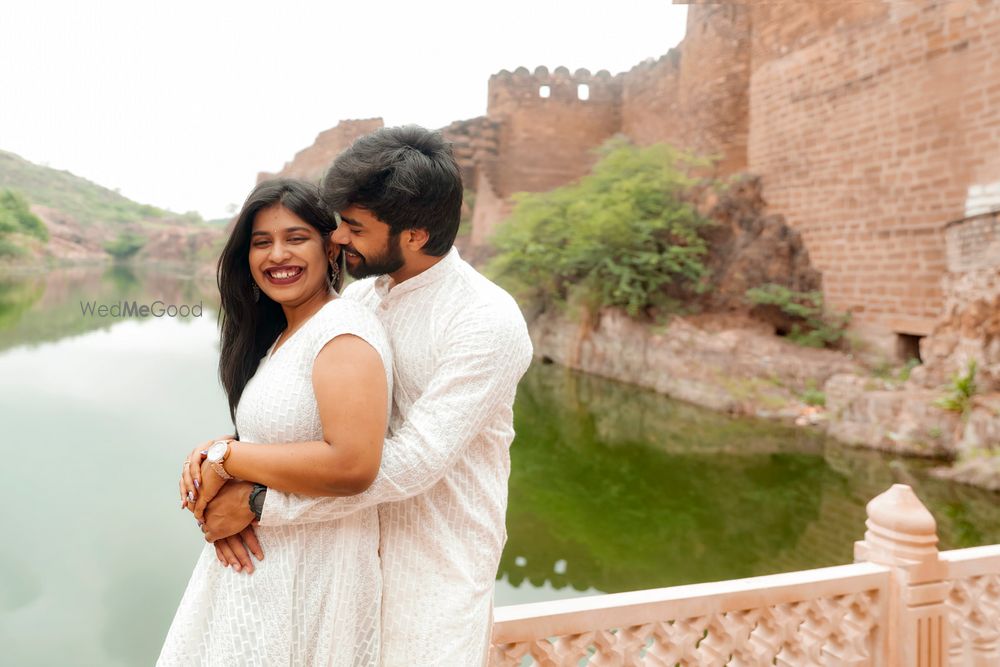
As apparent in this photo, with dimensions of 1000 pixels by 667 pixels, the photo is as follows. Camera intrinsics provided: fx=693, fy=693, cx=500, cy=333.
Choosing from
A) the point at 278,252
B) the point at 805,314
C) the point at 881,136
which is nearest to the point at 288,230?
the point at 278,252

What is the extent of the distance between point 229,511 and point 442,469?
1.23ft

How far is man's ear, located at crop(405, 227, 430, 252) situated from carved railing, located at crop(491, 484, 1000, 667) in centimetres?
120

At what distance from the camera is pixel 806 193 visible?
13047 millimetres

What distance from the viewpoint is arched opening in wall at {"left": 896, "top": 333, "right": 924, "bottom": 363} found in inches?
428

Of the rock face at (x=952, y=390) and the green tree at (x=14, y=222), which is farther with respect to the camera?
the green tree at (x=14, y=222)

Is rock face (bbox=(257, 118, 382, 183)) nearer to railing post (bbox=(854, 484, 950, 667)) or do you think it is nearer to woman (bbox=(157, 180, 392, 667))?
railing post (bbox=(854, 484, 950, 667))

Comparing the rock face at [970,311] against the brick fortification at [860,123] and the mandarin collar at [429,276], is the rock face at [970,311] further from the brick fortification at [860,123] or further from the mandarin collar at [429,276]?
the mandarin collar at [429,276]

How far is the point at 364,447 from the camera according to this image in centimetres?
109

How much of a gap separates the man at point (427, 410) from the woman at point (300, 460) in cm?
5

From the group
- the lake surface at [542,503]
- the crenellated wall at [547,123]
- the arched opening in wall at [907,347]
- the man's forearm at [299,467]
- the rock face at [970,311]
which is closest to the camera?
the man's forearm at [299,467]

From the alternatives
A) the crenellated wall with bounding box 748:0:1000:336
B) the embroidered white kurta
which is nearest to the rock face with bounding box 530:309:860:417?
the crenellated wall with bounding box 748:0:1000:336

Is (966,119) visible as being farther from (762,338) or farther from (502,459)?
(502,459)

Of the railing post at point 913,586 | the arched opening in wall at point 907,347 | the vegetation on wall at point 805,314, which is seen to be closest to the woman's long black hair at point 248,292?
the railing post at point 913,586

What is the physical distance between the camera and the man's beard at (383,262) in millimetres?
1197
